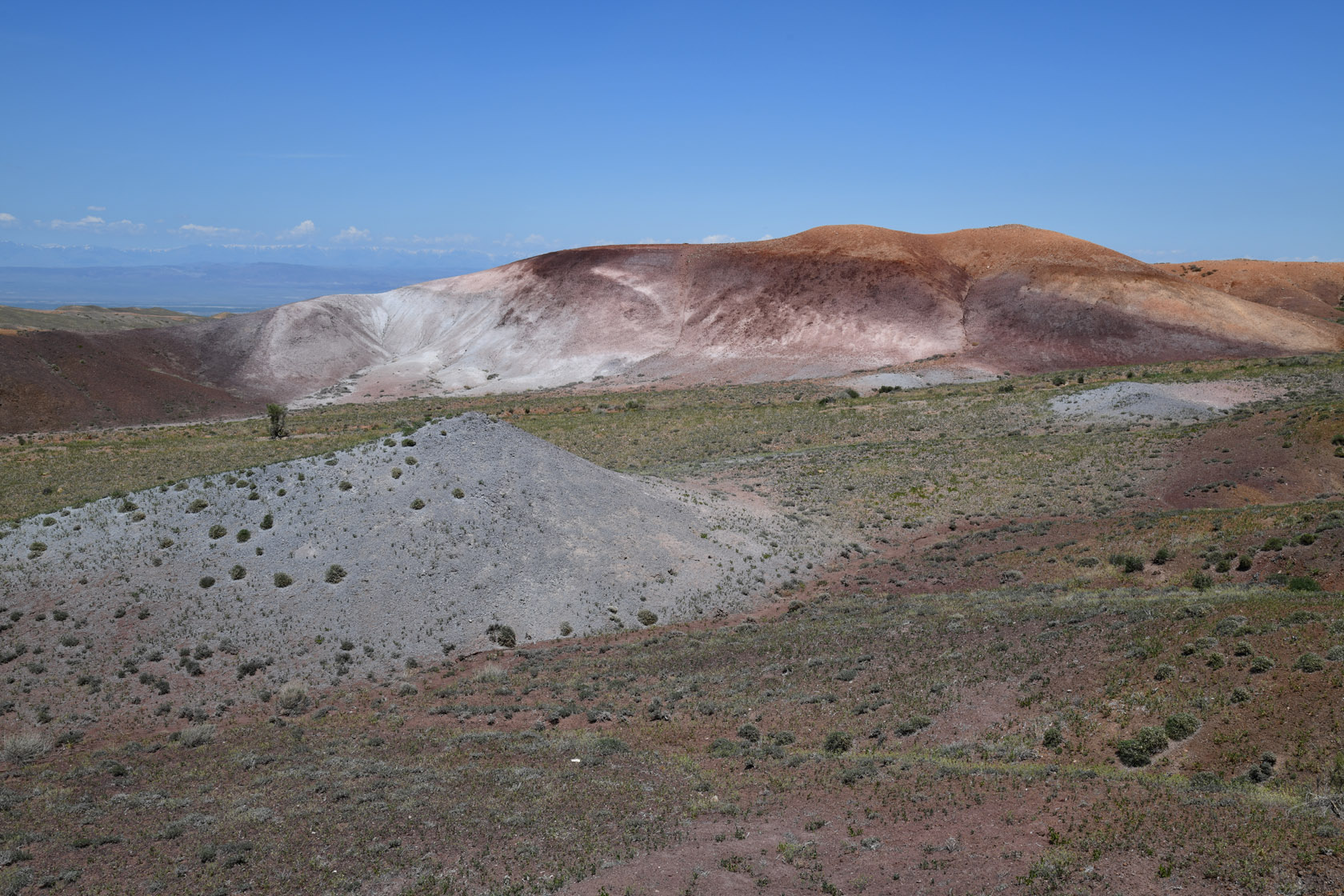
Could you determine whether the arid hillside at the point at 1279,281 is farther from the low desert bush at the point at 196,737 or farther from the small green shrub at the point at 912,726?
the low desert bush at the point at 196,737

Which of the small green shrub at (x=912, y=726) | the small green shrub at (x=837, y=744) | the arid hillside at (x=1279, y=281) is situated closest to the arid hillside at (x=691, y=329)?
the arid hillside at (x=1279, y=281)

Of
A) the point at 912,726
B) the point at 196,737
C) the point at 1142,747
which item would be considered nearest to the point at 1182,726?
the point at 1142,747

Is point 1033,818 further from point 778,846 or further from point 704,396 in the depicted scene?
point 704,396

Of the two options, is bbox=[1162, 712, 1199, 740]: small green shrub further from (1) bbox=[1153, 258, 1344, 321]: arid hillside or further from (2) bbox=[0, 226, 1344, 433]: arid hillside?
A: (1) bbox=[1153, 258, 1344, 321]: arid hillside

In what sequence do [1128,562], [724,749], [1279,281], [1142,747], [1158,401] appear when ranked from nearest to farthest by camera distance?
[1142,747], [724,749], [1128,562], [1158,401], [1279,281]

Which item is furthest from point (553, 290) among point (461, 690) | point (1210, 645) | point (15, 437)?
point (1210, 645)

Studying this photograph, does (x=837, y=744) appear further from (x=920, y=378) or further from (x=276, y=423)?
(x=920, y=378)
